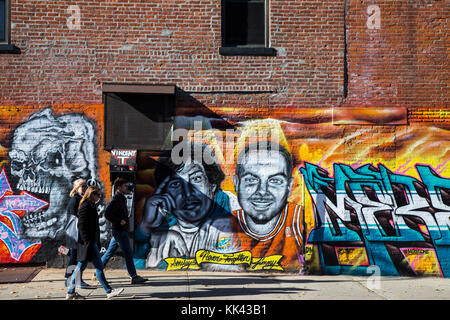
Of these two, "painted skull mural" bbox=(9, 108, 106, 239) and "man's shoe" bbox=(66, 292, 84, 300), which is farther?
"painted skull mural" bbox=(9, 108, 106, 239)

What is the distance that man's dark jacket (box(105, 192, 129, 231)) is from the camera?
25.4ft

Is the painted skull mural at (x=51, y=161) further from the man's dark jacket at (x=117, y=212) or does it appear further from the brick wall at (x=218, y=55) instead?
the man's dark jacket at (x=117, y=212)

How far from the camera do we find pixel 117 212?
25.5ft

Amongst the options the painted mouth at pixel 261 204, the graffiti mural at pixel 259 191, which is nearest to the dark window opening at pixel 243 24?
the graffiti mural at pixel 259 191

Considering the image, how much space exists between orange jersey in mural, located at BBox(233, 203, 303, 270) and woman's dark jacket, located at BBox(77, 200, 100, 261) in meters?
3.01

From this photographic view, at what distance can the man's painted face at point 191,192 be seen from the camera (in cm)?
926

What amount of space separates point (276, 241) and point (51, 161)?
4.45m

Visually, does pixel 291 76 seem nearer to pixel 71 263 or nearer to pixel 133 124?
pixel 133 124

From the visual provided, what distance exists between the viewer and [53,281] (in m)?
8.17

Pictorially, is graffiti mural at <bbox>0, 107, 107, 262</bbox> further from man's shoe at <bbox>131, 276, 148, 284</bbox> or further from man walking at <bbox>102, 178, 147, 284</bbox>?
man's shoe at <bbox>131, 276, 148, 284</bbox>

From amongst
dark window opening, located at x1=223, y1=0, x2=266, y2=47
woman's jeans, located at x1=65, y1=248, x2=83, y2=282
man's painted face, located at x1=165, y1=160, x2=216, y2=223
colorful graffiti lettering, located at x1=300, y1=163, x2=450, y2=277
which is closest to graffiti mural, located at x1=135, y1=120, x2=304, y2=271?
man's painted face, located at x1=165, y1=160, x2=216, y2=223

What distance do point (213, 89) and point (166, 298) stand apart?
13.3 ft

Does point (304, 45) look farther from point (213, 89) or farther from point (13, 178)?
point (13, 178)

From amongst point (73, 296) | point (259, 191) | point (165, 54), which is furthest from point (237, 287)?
point (165, 54)
